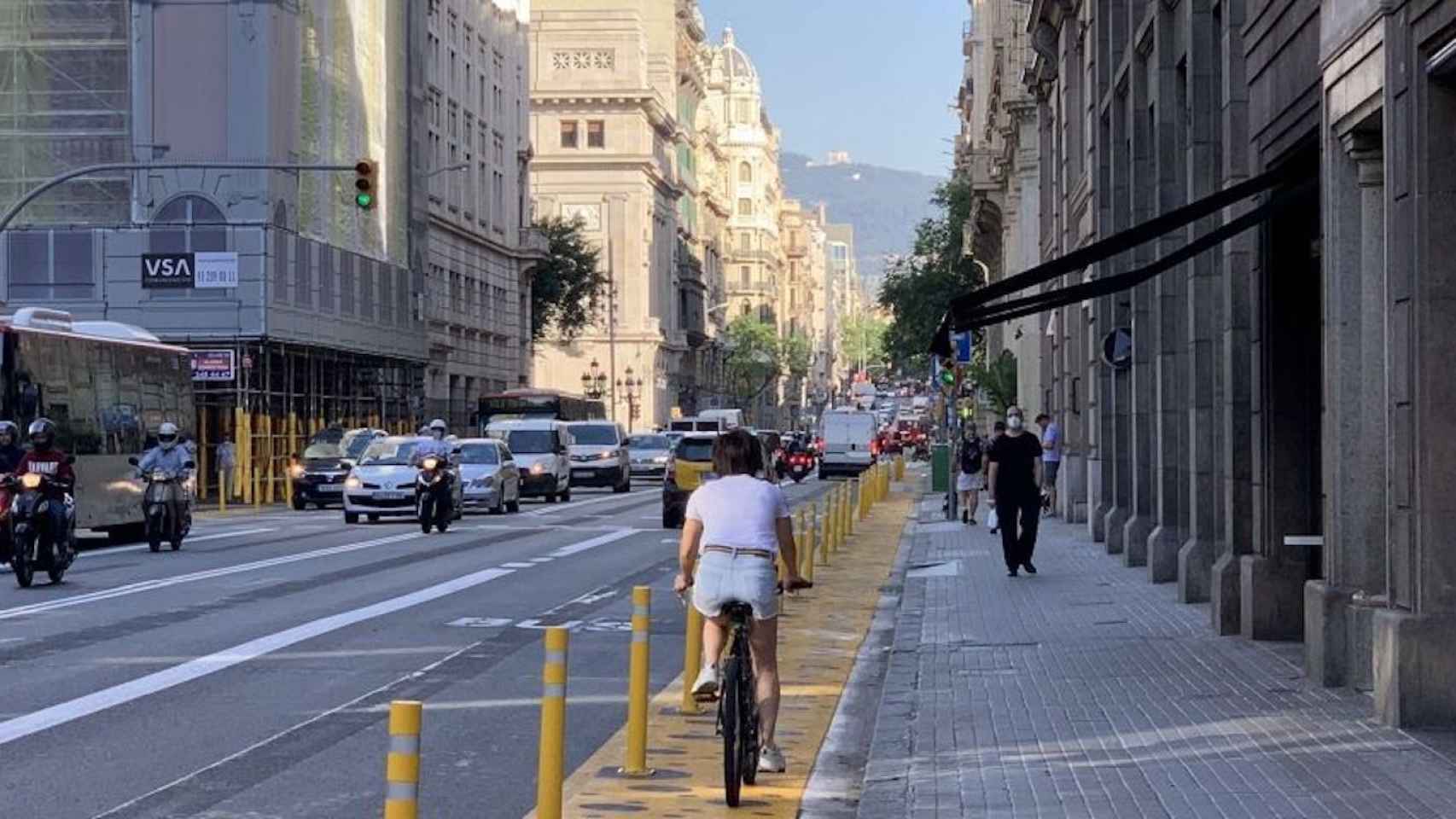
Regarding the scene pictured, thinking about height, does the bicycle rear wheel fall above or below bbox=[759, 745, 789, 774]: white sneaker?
above

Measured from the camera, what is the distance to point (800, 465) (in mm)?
79188

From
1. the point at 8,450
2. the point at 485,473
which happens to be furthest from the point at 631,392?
the point at 8,450

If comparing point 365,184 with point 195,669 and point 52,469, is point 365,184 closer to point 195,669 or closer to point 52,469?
point 52,469

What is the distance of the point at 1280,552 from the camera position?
57.0ft

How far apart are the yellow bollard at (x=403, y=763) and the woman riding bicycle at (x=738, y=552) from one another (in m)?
4.66

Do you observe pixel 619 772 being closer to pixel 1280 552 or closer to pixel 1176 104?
pixel 1280 552

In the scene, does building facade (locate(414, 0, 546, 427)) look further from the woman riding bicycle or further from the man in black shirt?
the woman riding bicycle

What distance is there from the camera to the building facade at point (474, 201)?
82.4 metres

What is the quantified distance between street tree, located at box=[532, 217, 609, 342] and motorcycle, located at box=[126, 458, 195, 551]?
73.4m

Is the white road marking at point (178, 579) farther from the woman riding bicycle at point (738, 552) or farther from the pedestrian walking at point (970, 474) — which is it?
the woman riding bicycle at point (738, 552)

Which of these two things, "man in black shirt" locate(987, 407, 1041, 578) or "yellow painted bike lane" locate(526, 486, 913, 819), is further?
"man in black shirt" locate(987, 407, 1041, 578)

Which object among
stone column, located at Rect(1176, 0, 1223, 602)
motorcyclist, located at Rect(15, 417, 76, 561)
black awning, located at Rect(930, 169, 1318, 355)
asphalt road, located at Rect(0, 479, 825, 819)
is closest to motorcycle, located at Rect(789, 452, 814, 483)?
asphalt road, located at Rect(0, 479, 825, 819)

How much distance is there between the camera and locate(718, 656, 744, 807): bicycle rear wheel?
10.2 metres

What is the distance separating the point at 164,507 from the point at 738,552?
73.1ft
